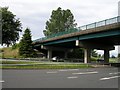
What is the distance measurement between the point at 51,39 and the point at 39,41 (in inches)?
429

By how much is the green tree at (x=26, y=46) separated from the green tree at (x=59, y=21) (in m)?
27.3

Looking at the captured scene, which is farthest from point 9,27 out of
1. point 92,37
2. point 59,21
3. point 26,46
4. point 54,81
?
point 59,21

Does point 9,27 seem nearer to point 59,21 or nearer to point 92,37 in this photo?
point 92,37

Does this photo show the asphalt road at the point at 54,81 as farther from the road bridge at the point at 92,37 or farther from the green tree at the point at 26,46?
the green tree at the point at 26,46

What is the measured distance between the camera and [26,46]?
247 ft

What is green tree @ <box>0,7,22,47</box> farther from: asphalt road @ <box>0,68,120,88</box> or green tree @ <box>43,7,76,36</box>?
green tree @ <box>43,7,76,36</box>

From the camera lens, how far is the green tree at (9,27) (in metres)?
35.5

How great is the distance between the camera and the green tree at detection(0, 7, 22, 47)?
1399 inches

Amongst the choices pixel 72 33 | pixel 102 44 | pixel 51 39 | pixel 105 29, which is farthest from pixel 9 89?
pixel 51 39

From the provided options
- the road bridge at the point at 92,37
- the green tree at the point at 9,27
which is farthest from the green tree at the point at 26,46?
the green tree at the point at 9,27

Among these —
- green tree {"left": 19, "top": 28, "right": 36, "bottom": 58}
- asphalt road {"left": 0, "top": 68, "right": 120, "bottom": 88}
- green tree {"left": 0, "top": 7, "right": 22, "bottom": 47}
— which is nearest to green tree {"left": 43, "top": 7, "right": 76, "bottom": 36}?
green tree {"left": 19, "top": 28, "right": 36, "bottom": 58}

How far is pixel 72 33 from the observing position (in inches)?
2031

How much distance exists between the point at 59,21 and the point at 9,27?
67.6 m

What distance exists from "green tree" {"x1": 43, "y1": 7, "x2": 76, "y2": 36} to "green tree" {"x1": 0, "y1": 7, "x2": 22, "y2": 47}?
211 ft
